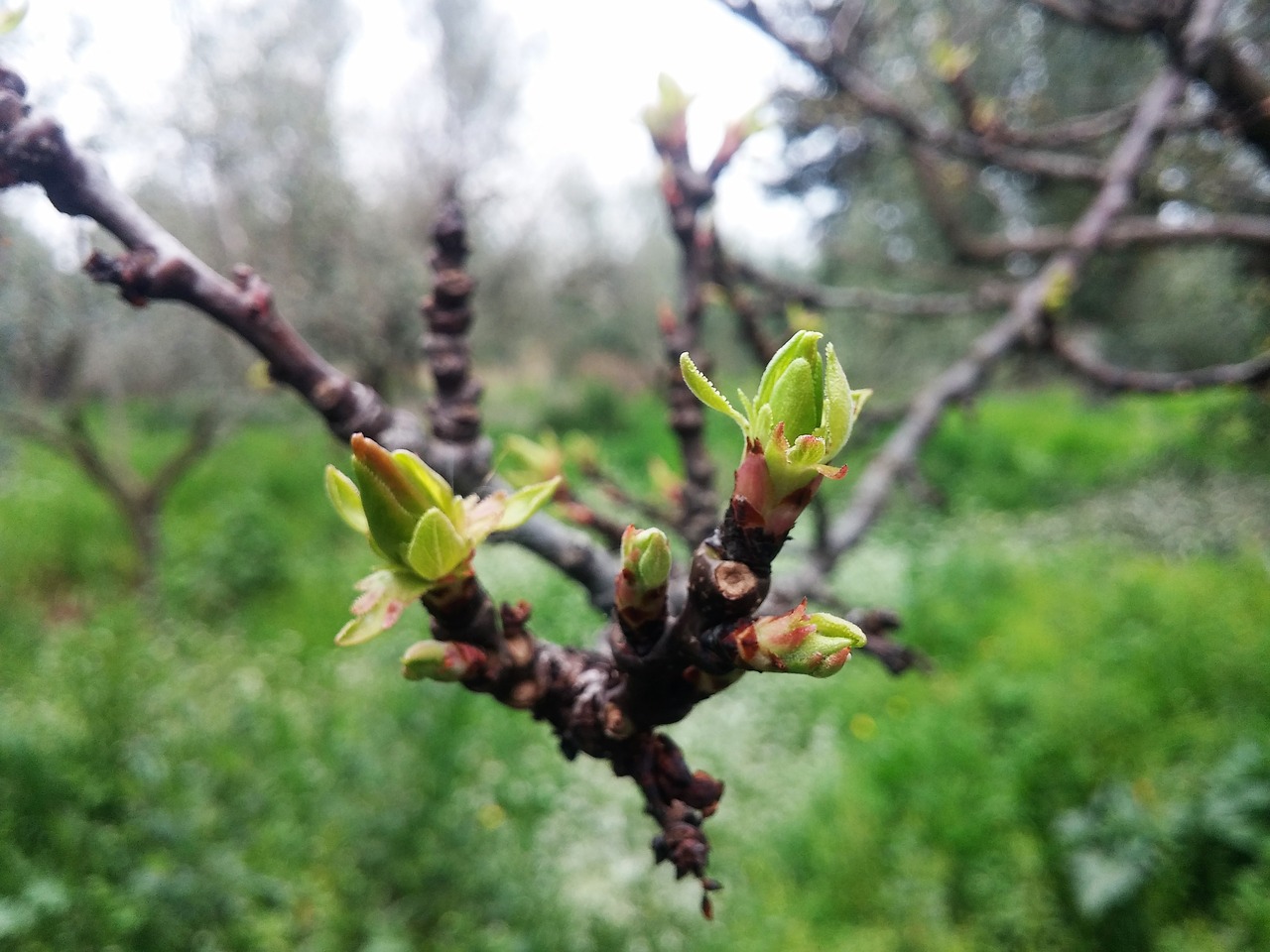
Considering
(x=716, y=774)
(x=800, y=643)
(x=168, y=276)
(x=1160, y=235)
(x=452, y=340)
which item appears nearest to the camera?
(x=800, y=643)

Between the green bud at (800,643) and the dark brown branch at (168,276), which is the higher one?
the dark brown branch at (168,276)

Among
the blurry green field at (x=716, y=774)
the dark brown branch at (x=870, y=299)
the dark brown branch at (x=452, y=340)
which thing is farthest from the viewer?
the blurry green field at (x=716, y=774)

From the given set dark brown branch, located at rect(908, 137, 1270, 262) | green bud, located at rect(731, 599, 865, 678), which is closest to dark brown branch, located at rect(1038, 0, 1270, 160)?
dark brown branch, located at rect(908, 137, 1270, 262)

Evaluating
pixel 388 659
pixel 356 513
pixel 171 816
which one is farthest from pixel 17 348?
pixel 388 659

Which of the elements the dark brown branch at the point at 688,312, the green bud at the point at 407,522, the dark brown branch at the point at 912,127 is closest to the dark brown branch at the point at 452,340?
the green bud at the point at 407,522

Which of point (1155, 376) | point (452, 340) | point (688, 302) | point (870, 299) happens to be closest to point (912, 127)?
point (870, 299)

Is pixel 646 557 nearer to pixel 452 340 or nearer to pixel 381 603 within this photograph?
pixel 381 603

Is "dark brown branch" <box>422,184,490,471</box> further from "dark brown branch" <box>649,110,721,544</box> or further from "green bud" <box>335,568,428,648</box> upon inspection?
"dark brown branch" <box>649,110,721,544</box>

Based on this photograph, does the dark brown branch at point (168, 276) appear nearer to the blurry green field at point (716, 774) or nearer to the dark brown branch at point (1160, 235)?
the blurry green field at point (716, 774)
